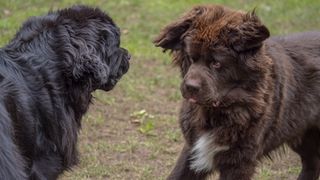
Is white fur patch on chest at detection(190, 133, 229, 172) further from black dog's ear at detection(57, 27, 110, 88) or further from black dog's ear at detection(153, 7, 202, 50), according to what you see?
black dog's ear at detection(57, 27, 110, 88)

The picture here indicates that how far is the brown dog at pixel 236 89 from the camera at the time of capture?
185 inches

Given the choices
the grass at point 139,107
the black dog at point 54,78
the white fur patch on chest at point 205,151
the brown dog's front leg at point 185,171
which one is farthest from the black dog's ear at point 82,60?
the grass at point 139,107

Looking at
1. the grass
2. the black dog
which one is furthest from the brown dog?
the grass

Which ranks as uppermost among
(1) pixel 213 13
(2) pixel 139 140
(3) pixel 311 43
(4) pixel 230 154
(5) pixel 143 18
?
(1) pixel 213 13

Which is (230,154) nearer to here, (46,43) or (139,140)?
(46,43)

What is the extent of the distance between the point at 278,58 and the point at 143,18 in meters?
6.30

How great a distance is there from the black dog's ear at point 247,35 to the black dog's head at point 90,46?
860 mm

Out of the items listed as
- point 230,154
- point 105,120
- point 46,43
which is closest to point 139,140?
point 105,120

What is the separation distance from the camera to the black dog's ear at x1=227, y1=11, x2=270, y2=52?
15.4 ft

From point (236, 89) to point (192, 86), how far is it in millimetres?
372

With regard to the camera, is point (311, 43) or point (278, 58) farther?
point (311, 43)

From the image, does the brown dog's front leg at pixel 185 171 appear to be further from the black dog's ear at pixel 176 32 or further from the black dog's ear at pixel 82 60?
the black dog's ear at pixel 82 60

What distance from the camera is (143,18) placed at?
11.2m

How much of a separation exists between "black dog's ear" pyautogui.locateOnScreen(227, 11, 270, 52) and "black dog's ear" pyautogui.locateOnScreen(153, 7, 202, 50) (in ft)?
1.29
